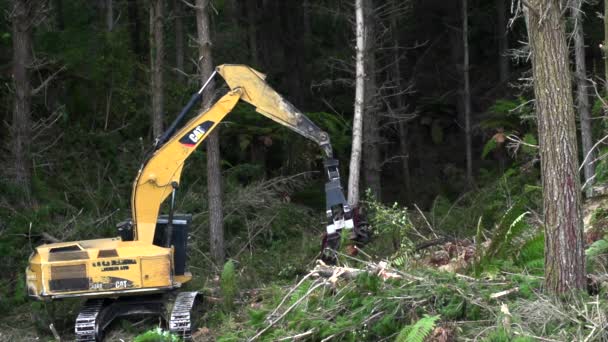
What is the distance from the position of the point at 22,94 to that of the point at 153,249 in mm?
6953

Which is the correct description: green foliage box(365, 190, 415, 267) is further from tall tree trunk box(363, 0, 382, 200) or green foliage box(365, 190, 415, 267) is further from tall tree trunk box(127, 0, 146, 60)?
tall tree trunk box(127, 0, 146, 60)

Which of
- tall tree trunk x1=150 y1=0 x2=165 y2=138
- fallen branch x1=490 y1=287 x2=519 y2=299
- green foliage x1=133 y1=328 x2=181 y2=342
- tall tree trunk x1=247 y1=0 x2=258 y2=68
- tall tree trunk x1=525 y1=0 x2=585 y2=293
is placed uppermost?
tall tree trunk x1=247 y1=0 x2=258 y2=68

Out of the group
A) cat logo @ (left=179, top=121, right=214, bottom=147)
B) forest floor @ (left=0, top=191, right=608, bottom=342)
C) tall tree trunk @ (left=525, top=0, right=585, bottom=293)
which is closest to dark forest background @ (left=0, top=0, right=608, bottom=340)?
forest floor @ (left=0, top=191, right=608, bottom=342)

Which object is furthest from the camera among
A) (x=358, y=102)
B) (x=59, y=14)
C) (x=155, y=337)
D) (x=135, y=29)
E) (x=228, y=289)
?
(x=59, y=14)

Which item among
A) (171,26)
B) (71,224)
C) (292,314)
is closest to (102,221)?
(71,224)

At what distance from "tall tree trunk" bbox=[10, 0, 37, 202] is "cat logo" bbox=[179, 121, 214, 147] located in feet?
19.6

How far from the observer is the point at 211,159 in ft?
50.9

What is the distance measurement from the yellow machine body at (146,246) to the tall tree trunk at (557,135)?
4.68 meters

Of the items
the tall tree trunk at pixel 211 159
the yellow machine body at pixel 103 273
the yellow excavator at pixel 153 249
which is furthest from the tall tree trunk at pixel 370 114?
the yellow machine body at pixel 103 273

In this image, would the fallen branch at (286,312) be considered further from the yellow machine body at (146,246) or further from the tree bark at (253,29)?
the tree bark at (253,29)

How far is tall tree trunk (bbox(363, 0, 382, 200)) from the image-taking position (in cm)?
1811

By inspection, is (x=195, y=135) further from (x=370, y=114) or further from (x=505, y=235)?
(x=370, y=114)

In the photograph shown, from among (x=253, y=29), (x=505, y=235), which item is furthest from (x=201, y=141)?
(x=253, y=29)

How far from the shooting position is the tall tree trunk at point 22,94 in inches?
667
